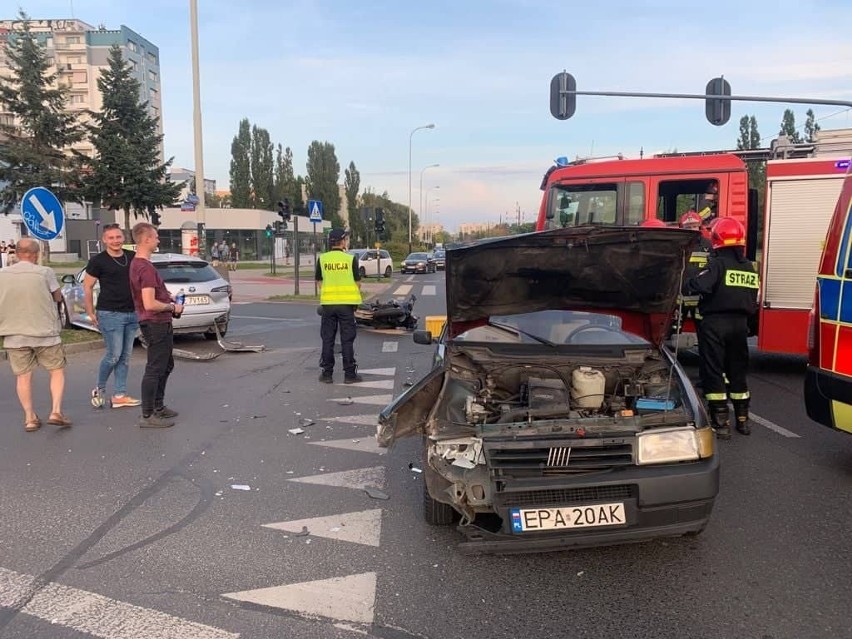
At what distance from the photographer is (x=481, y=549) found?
3254 millimetres

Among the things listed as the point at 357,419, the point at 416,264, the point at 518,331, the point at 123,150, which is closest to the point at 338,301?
the point at 357,419

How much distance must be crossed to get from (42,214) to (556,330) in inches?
324

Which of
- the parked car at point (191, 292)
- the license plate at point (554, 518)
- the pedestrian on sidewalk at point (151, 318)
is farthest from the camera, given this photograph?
the parked car at point (191, 292)

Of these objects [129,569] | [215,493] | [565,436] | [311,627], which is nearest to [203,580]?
[129,569]

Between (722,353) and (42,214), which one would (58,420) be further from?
(722,353)

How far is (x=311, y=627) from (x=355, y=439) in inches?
113

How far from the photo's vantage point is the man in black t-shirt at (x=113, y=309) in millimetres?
6656

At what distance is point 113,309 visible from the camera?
6.67 meters

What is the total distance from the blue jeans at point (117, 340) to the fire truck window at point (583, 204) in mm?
5395

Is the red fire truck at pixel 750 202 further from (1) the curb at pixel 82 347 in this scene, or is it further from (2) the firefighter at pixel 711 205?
(1) the curb at pixel 82 347

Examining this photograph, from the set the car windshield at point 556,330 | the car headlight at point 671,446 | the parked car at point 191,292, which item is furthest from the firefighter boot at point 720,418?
the parked car at point 191,292

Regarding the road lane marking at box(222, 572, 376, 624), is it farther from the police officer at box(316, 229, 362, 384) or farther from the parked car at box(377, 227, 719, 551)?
the police officer at box(316, 229, 362, 384)

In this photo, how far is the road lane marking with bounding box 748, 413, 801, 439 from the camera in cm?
586

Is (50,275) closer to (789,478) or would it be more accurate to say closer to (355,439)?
(355,439)
